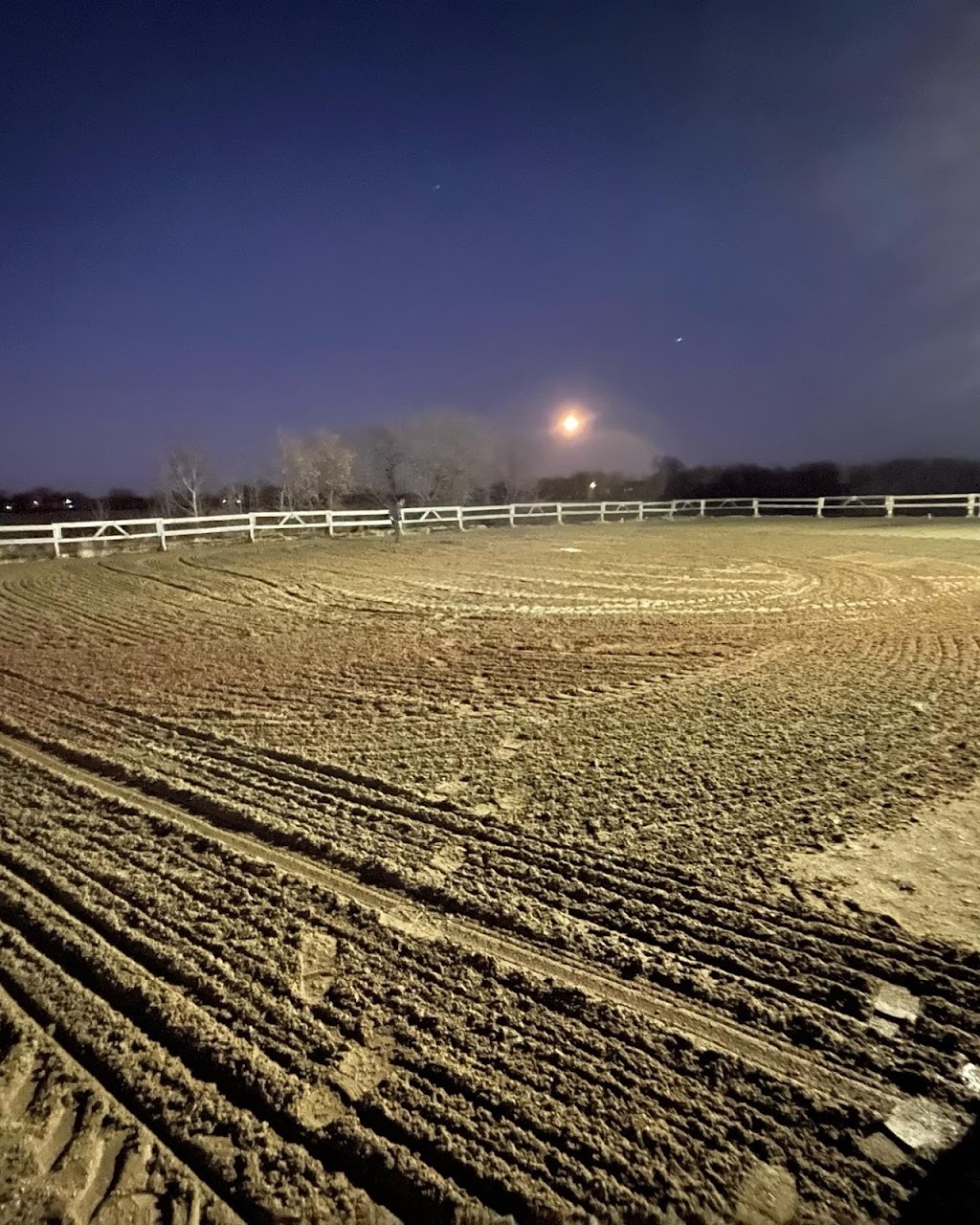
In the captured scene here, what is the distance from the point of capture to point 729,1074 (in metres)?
2.23

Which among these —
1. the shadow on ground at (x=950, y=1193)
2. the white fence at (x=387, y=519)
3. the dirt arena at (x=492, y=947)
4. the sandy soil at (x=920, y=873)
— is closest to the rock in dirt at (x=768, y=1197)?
the dirt arena at (x=492, y=947)

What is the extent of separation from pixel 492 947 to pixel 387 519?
1014 inches

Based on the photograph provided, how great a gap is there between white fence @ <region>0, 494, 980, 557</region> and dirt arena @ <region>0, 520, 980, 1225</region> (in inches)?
640

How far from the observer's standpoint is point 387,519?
90.6 feet

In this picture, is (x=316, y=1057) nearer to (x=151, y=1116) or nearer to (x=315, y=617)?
(x=151, y=1116)

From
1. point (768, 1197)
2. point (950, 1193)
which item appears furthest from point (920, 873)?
point (768, 1197)

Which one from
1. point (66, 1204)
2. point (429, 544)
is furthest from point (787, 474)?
point (66, 1204)

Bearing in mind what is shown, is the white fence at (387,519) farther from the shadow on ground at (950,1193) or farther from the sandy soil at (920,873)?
the shadow on ground at (950,1193)

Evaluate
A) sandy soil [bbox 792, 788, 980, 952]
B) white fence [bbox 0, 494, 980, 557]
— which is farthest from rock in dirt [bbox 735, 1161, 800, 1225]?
white fence [bbox 0, 494, 980, 557]

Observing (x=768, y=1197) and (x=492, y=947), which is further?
(x=492, y=947)

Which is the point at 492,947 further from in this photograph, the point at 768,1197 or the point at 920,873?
the point at 920,873

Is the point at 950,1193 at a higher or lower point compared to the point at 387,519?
lower

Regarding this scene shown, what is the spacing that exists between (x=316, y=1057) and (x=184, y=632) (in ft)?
27.5

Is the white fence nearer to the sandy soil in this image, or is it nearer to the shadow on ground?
the sandy soil
